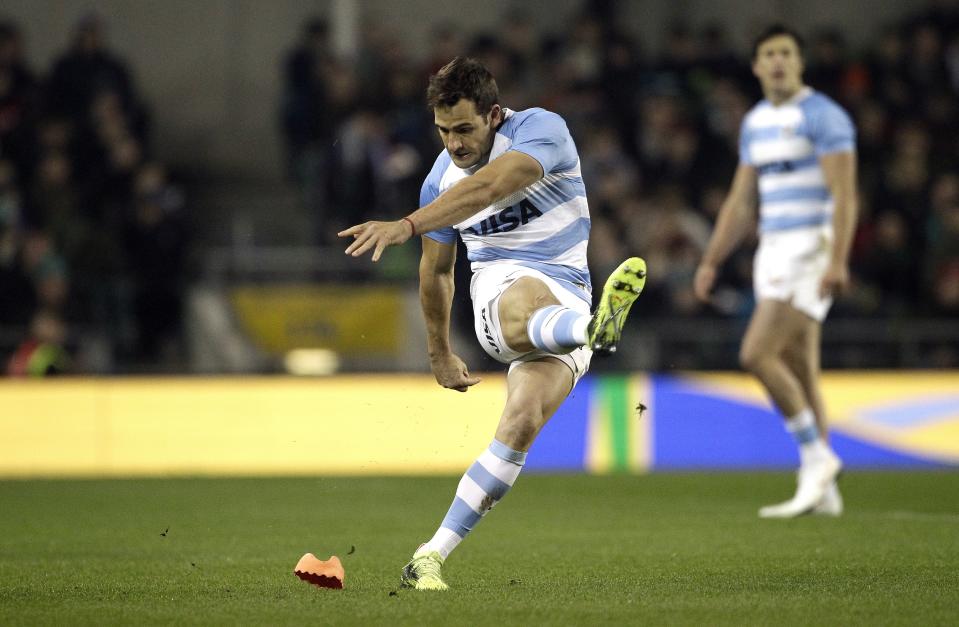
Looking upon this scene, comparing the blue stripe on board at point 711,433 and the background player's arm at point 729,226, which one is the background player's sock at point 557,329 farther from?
the blue stripe on board at point 711,433

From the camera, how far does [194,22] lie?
1816cm

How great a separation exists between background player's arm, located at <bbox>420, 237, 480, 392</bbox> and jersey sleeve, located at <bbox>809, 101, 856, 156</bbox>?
9.84 ft

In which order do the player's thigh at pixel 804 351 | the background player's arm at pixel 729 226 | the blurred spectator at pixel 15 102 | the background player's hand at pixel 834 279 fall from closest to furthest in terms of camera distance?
1. the background player's hand at pixel 834 279
2. the player's thigh at pixel 804 351
3. the background player's arm at pixel 729 226
4. the blurred spectator at pixel 15 102

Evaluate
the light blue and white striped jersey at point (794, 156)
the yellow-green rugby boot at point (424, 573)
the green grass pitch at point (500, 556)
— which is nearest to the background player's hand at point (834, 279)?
the light blue and white striped jersey at point (794, 156)

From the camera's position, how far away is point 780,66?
26.5ft

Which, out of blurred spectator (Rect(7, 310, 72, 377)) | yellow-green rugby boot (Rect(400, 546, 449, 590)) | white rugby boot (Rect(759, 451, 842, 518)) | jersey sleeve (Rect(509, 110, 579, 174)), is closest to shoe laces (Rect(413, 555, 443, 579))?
yellow-green rugby boot (Rect(400, 546, 449, 590))

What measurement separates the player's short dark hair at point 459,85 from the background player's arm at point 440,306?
584mm

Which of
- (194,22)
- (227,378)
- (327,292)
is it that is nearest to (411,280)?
(327,292)

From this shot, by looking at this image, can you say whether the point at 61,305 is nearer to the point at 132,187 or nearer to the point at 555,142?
the point at 132,187

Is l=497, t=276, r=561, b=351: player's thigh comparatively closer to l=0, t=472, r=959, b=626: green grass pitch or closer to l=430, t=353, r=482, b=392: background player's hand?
l=430, t=353, r=482, b=392: background player's hand

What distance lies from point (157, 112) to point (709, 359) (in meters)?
7.53

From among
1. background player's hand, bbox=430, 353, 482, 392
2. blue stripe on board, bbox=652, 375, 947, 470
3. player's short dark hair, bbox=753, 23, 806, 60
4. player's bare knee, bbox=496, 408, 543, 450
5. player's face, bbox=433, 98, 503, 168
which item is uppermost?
player's short dark hair, bbox=753, 23, 806, 60

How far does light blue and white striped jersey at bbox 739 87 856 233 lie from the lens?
8.05 m

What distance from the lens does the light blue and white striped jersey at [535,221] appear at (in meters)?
5.48
